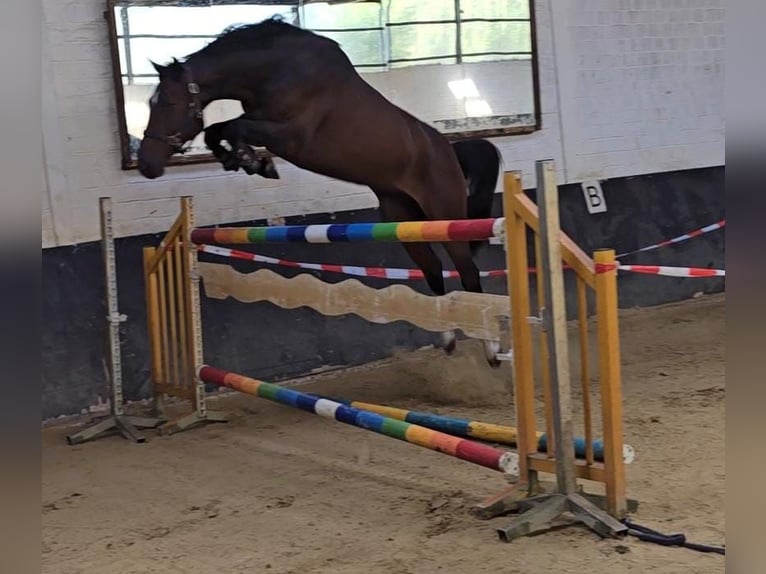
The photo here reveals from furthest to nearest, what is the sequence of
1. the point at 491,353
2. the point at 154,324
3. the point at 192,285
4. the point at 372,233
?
the point at 491,353 < the point at 154,324 < the point at 192,285 < the point at 372,233

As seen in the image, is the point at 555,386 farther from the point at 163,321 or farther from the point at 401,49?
the point at 401,49

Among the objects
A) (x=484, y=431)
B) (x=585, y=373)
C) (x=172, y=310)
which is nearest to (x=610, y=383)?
(x=585, y=373)

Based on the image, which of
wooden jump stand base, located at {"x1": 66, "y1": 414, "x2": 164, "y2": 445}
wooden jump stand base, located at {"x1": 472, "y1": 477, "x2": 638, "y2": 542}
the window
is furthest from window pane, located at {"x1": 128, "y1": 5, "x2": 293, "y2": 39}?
wooden jump stand base, located at {"x1": 472, "y1": 477, "x2": 638, "y2": 542}

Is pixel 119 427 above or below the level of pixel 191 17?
below

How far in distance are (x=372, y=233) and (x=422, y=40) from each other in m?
2.42

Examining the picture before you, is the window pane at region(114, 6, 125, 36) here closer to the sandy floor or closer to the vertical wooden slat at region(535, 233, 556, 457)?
the sandy floor

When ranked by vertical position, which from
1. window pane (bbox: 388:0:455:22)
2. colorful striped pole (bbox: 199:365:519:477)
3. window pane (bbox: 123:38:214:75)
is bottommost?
colorful striped pole (bbox: 199:365:519:477)

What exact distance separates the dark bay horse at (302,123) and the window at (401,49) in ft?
2.13

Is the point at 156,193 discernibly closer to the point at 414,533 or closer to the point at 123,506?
the point at 123,506

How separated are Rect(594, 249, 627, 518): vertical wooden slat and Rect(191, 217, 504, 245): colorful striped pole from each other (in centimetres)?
30

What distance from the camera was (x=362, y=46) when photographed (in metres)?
4.50

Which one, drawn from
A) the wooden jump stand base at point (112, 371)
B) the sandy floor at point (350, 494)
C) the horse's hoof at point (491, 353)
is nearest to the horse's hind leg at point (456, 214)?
the horse's hoof at point (491, 353)

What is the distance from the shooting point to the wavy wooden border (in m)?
2.33
